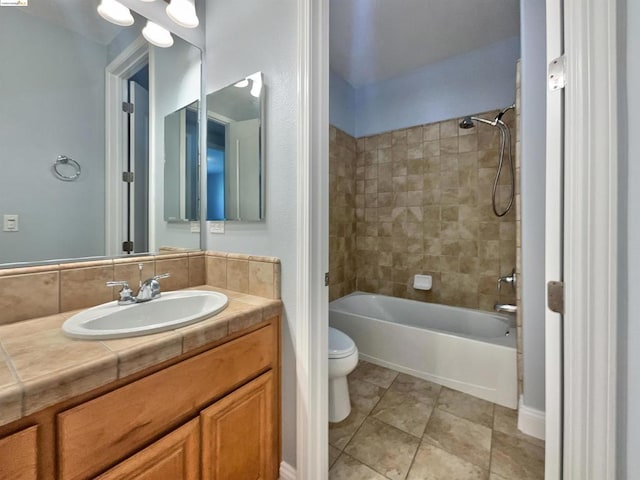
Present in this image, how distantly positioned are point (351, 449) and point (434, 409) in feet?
2.11

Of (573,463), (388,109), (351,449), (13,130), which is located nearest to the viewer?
(573,463)

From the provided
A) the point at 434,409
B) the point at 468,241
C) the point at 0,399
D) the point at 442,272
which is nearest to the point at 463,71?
the point at 468,241

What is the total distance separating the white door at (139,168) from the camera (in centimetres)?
130

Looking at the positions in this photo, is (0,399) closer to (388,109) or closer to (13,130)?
(13,130)

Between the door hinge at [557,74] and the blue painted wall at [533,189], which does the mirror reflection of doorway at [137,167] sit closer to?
the door hinge at [557,74]

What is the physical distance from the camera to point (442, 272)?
2600mm

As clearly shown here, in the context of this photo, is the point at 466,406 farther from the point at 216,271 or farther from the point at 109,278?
the point at 109,278

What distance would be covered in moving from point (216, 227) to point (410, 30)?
2186 millimetres

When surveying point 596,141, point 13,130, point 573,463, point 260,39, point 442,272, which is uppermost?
point 260,39

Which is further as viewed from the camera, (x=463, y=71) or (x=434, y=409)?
(x=463, y=71)

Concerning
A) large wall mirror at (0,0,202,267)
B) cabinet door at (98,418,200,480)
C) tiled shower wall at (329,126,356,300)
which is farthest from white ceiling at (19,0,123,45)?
tiled shower wall at (329,126,356,300)

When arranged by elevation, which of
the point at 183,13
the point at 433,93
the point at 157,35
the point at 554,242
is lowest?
the point at 554,242

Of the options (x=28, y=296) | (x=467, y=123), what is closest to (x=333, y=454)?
(x=28, y=296)

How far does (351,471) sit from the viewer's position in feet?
4.14
